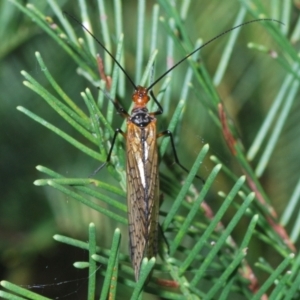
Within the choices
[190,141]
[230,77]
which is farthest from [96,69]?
[230,77]

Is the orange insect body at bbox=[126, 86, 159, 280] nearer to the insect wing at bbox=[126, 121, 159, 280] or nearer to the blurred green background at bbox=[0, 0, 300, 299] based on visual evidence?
the insect wing at bbox=[126, 121, 159, 280]

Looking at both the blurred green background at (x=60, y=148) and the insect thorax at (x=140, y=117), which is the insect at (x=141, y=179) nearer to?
the insect thorax at (x=140, y=117)

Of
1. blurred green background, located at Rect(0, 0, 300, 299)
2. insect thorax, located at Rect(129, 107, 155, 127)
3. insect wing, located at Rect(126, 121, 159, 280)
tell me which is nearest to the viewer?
insect wing, located at Rect(126, 121, 159, 280)

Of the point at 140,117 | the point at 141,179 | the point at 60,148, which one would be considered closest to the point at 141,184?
the point at 141,179

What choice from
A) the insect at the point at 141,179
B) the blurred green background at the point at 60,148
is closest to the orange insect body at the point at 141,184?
the insect at the point at 141,179

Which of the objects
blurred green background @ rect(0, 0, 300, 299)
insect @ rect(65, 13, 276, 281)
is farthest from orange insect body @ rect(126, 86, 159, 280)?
blurred green background @ rect(0, 0, 300, 299)
